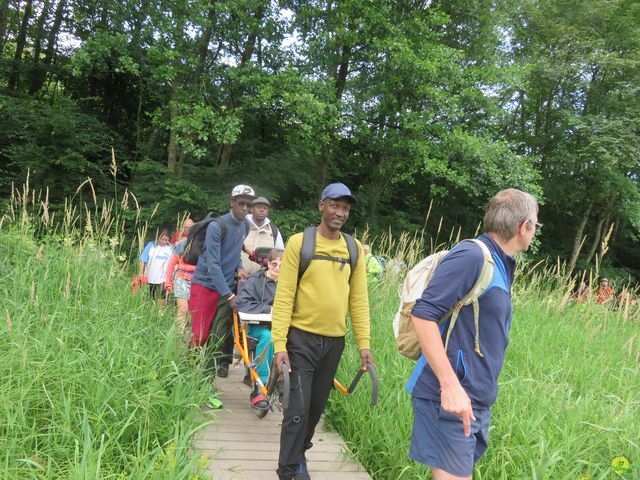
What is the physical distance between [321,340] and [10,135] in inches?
490

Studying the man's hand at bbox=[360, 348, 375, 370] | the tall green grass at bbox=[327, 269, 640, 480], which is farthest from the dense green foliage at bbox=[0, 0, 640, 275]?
the man's hand at bbox=[360, 348, 375, 370]

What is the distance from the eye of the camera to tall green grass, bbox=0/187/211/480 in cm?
220

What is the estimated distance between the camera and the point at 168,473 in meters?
2.17

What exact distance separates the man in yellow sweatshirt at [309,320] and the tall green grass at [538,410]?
658 millimetres

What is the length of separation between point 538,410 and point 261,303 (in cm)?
216

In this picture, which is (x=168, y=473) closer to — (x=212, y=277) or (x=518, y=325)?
(x=212, y=277)

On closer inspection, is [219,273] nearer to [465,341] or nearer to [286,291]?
[286,291]

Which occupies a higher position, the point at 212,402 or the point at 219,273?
the point at 219,273

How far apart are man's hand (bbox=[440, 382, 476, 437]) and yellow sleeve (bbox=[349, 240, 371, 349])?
119 cm

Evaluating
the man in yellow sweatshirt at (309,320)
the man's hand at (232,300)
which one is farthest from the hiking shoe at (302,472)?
the man's hand at (232,300)

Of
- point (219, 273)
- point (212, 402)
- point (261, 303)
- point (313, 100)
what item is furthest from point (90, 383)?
point (313, 100)

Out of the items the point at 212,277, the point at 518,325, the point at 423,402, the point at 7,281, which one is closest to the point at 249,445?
the point at 212,277

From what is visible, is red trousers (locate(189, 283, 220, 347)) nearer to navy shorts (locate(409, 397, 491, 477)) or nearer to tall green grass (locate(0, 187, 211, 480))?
tall green grass (locate(0, 187, 211, 480))

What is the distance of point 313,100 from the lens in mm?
10336
